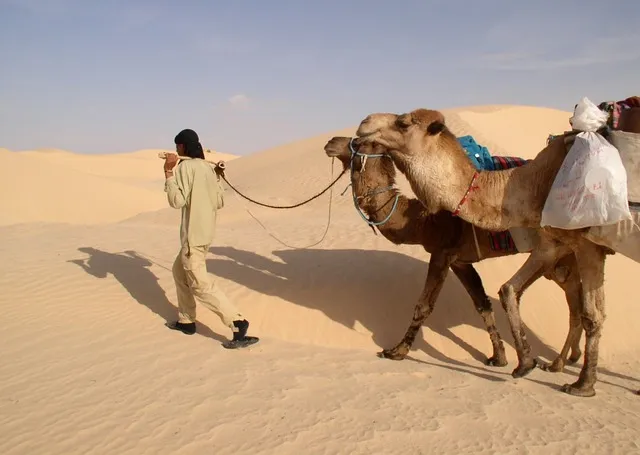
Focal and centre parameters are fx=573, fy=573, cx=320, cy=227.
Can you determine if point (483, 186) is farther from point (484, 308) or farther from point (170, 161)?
point (170, 161)

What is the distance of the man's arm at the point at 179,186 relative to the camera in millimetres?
5883

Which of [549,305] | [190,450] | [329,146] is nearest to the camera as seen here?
[190,450]

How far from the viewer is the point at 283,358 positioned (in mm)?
5773

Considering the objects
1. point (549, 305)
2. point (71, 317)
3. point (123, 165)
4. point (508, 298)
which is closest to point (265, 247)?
point (71, 317)

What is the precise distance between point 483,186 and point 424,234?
122cm

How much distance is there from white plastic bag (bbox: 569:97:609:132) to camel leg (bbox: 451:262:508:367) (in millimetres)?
2186

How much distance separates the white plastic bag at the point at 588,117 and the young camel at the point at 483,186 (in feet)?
0.50

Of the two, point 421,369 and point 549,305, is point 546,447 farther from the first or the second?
point 549,305

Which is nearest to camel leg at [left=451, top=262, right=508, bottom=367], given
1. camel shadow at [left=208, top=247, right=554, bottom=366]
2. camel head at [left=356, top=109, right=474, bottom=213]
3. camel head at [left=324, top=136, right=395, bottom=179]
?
camel shadow at [left=208, top=247, right=554, bottom=366]

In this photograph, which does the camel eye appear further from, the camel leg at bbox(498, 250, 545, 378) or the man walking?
the man walking

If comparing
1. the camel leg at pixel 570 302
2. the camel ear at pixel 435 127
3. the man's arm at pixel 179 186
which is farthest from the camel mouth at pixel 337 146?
the camel leg at pixel 570 302

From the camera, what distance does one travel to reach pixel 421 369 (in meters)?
5.71

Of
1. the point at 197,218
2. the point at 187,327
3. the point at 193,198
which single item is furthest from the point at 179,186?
the point at 187,327

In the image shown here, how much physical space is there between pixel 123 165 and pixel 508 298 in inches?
2034
